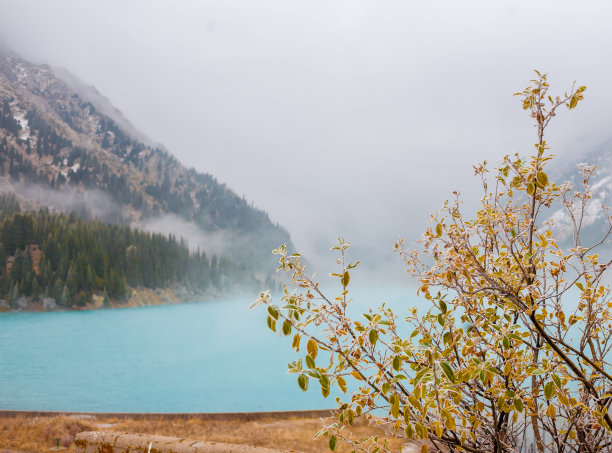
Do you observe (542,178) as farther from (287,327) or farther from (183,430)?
(183,430)

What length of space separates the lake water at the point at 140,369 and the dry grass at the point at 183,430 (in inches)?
335

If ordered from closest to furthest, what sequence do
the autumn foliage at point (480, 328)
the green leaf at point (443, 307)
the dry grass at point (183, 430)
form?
the autumn foliage at point (480, 328)
the green leaf at point (443, 307)
the dry grass at point (183, 430)

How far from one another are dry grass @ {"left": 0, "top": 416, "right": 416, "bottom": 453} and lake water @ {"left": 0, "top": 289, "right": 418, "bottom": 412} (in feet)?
27.9

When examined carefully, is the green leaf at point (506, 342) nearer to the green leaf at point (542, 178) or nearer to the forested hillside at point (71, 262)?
the green leaf at point (542, 178)

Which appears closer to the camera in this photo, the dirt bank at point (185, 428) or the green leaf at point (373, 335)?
the green leaf at point (373, 335)

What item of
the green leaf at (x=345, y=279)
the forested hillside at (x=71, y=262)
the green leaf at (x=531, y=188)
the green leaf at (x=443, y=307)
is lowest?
the green leaf at (x=443, y=307)

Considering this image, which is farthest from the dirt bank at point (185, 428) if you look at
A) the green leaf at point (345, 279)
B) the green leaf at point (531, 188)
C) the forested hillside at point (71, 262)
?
the forested hillside at point (71, 262)

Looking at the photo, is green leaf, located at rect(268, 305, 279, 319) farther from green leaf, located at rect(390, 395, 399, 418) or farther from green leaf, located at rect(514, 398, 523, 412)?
green leaf, located at rect(514, 398, 523, 412)

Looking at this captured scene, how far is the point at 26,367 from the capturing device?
43.7 meters

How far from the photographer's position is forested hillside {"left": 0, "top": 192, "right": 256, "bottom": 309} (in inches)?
4218

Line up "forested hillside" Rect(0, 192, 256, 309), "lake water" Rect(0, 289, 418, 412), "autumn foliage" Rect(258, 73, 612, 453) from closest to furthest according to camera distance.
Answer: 1. "autumn foliage" Rect(258, 73, 612, 453)
2. "lake water" Rect(0, 289, 418, 412)
3. "forested hillside" Rect(0, 192, 256, 309)

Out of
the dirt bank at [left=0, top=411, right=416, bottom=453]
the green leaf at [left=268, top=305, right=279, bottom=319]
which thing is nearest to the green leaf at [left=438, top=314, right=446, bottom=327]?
the green leaf at [left=268, top=305, right=279, bottom=319]

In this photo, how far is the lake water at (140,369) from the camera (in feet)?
115

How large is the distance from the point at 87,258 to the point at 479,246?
131 metres
